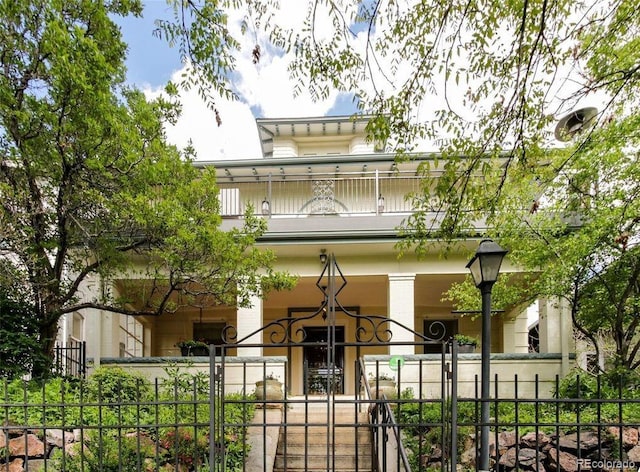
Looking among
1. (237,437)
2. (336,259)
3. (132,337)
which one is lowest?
(237,437)

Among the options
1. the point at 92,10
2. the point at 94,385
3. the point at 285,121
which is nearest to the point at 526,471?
the point at 94,385

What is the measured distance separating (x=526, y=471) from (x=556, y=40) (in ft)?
15.6

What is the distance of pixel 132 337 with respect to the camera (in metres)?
14.1

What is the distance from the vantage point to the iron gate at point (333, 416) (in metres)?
4.49

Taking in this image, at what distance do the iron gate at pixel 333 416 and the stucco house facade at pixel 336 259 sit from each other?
4.91 feet

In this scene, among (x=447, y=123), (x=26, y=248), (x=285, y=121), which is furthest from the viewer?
(x=285, y=121)

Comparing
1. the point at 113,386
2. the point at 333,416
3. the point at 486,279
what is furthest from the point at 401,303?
the point at 333,416

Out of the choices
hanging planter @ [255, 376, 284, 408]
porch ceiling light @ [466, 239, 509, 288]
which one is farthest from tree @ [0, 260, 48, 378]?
porch ceiling light @ [466, 239, 509, 288]

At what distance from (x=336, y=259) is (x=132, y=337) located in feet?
21.7

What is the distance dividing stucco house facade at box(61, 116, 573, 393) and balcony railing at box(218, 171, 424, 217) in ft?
0.09

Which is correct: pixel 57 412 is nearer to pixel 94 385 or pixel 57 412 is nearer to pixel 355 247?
pixel 94 385

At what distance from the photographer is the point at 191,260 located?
7629 millimetres

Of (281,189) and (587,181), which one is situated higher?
(281,189)

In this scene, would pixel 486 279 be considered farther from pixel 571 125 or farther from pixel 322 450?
pixel 571 125
